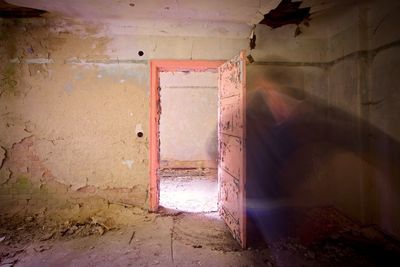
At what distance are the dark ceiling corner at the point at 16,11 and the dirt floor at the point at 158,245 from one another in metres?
2.46

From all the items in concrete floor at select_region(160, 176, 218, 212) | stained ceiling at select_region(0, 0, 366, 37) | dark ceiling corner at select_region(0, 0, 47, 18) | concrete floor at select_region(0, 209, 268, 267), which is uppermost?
dark ceiling corner at select_region(0, 0, 47, 18)

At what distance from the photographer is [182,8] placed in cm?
309

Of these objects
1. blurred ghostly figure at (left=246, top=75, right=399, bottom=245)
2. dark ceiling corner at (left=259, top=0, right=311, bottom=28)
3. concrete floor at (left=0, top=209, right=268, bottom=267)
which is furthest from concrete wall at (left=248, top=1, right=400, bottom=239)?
concrete floor at (left=0, top=209, right=268, bottom=267)

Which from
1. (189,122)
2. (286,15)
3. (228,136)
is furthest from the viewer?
(189,122)

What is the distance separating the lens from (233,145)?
3.01 m

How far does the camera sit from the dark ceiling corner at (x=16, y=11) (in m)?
3.07

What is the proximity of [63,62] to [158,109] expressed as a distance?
54.0 inches

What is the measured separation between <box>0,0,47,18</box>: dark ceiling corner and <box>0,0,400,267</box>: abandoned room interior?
2 centimetres

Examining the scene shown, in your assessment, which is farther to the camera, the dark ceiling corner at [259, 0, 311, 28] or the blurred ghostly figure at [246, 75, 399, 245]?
the blurred ghostly figure at [246, 75, 399, 245]

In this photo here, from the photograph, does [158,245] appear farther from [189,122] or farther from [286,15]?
[189,122]

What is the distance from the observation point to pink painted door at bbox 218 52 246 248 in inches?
106

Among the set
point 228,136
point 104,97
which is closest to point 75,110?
point 104,97

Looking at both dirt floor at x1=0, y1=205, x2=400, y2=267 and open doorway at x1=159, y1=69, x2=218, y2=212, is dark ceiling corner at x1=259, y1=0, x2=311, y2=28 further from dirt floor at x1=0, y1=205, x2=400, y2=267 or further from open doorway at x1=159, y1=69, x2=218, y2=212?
open doorway at x1=159, y1=69, x2=218, y2=212

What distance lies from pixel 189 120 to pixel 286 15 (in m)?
3.93
